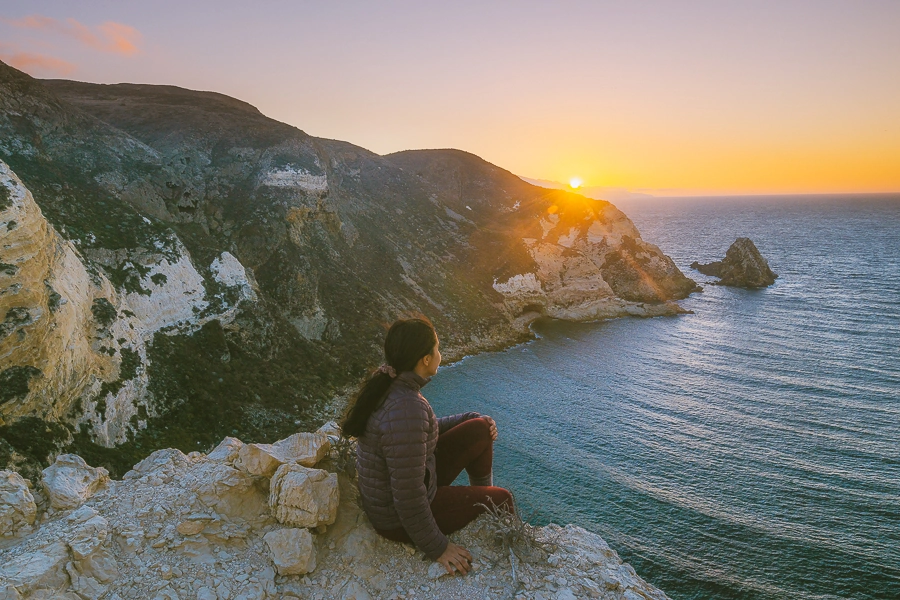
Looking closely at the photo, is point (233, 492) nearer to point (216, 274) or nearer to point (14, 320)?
point (14, 320)

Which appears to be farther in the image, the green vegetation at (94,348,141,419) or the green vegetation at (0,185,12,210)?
the green vegetation at (94,348,141,419)

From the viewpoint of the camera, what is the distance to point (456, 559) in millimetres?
5211

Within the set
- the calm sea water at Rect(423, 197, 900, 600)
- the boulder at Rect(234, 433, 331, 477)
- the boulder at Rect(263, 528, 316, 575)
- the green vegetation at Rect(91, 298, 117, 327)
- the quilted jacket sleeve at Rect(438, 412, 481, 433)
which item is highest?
the quilted jacket sleeve at Rect(438, 412, 481, 433)

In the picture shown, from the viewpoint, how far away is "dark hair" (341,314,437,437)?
4.92m

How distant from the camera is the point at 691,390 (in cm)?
3162

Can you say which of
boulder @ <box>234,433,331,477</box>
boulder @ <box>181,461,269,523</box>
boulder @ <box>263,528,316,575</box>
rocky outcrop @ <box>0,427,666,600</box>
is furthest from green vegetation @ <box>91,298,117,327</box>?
Result: boulder @ <box>263,528,316,575</box>

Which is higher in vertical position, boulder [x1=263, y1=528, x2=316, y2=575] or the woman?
the woman

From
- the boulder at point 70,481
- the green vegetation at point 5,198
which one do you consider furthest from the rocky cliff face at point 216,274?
the boulder at point 70,481

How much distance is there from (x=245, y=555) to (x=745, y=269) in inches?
2998

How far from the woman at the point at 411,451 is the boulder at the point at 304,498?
48cm

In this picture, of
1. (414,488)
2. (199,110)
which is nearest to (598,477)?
(414,488)

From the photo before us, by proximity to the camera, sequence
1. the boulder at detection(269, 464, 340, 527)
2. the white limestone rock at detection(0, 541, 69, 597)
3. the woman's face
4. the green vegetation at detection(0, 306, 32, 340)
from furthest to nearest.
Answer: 1. the green vegetation at detection(0, 306, 32, 340)
2. the boulder at detection(269, 464, 340, 527)
3. the woman's face
4. the white limestone rock at detection(0, 541, 69, 597)

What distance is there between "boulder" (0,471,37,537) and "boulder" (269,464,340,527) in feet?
7.73

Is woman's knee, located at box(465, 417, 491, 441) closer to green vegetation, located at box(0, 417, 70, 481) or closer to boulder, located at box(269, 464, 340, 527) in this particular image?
boulder, located at box(269, 464, 340, 527)
